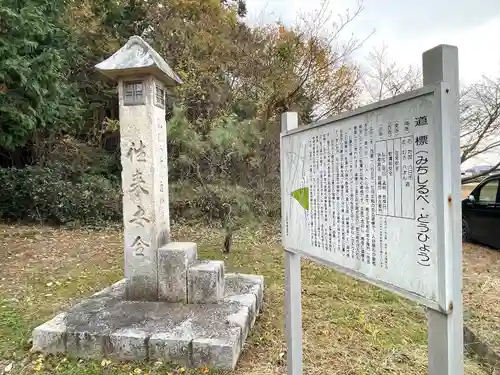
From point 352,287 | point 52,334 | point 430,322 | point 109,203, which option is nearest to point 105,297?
point 52,334

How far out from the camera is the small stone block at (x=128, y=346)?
254cm

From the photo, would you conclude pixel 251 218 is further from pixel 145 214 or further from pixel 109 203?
pixel 109 203

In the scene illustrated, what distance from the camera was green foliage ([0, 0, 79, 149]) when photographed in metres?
5.92

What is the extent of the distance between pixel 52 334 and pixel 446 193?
2841 millimetres

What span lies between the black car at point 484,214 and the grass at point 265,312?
74.2 inches

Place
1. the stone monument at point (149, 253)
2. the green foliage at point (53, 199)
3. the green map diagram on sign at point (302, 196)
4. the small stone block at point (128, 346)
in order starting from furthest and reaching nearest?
the green foliage at point (53, 199)
the stone monument at point (149, 253)
the small stone block at point (128, 346)
the green map diagram on sign at point (302, 196)

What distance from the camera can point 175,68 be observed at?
805 cm

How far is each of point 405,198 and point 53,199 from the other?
839cm

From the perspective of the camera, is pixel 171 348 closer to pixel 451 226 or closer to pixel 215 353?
pixel 215 353

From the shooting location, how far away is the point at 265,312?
3.56 meters

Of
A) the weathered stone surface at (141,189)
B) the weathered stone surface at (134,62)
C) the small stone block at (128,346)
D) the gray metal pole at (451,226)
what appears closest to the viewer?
the gray metal pole at (451,226)

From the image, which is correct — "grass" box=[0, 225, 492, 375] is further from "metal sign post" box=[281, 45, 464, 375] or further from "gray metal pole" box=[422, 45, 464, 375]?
"gray metal pole" box=[422, 45, 464, 375]

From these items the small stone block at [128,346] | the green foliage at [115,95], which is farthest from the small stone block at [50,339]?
the green foliage at [115,95]

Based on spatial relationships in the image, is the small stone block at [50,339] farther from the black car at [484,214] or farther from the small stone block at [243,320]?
the black car at [484,214]
